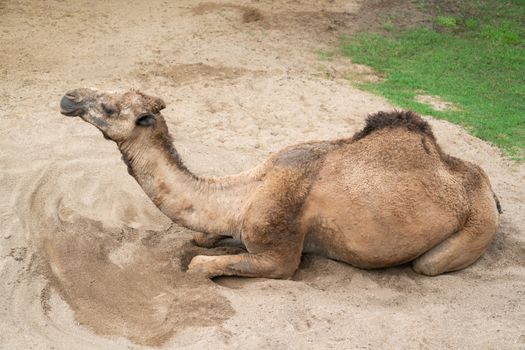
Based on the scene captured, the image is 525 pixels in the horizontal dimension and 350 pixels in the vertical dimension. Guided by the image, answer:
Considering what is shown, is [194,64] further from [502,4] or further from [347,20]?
[502,4]

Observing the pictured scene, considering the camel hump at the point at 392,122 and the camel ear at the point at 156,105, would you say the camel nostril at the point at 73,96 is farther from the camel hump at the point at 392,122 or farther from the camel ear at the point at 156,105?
the camel hump at the point at 392,122

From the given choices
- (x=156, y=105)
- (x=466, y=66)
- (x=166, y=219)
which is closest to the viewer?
(x=156, y=105)

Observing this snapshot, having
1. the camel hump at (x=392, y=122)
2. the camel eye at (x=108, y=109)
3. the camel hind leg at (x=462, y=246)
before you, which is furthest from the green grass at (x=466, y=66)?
the camel eye at (x=108, y=109)

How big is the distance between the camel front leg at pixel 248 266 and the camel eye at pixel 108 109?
1506 millimetres

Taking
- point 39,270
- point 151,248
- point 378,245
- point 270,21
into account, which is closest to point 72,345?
point 39,270

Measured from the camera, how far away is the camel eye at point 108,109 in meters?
5.78

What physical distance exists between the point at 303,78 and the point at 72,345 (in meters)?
6.40

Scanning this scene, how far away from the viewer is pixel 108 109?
5.78 metres

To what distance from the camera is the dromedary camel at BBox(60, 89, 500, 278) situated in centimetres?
588

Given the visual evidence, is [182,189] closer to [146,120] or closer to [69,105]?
[146,120]

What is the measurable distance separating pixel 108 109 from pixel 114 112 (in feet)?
0.18

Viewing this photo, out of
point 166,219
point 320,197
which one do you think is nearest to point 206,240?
point 166,219

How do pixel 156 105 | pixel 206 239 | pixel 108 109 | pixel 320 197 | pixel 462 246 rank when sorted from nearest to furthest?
pixel 108 109 < pixel 156 105 < pixel 320 197 < pixel 462 246 < pixel 206 239

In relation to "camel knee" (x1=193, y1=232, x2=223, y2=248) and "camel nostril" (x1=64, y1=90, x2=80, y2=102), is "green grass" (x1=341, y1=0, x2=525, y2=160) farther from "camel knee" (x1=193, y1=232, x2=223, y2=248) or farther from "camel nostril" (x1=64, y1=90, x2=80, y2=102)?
"camel nostril" (x1=64, y1=90, x2=80, y2=102)
